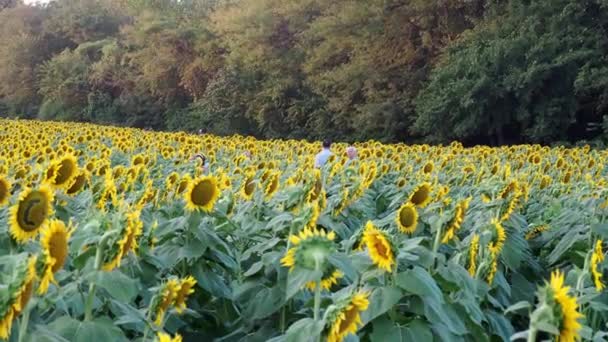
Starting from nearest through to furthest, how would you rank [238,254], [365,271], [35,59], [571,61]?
[365,271], [238,254], [571,61], [35,59]

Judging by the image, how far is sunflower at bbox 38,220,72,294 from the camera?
1.58 metres

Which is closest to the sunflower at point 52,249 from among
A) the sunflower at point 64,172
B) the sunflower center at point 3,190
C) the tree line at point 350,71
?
the sunflower center at point 3,190

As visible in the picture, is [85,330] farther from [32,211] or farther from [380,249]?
[380,249]

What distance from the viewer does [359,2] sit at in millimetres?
24391

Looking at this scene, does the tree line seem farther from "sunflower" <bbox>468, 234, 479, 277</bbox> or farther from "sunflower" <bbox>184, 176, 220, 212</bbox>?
"sunflower" <bbox>184, 176, 220, 212</bbox>

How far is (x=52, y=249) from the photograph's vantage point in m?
1.66

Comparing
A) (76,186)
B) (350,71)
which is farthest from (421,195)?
(350,71)

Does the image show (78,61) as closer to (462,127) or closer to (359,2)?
(359,2)

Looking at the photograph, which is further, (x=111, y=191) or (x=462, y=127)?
(x=462, y=127)

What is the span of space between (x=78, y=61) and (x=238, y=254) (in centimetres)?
3725

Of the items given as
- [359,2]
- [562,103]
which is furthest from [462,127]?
[359,2]

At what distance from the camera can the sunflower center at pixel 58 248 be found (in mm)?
1654

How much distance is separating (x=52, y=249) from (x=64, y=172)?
5.95 ft

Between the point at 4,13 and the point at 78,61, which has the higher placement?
the point at 4,13
